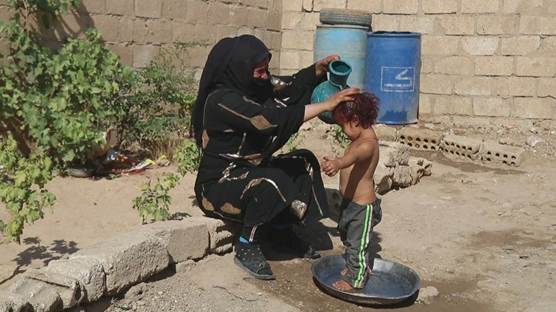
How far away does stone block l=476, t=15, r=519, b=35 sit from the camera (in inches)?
319

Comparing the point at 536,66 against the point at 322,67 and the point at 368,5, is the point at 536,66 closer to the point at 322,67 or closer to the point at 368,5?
the point at 368,5

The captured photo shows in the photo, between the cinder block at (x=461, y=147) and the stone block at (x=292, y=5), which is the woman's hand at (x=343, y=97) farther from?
the stone block at (x=292, y=5)

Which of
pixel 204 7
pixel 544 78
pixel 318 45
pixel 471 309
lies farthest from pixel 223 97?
pixel 544 78

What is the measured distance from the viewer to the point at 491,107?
8.30 metres

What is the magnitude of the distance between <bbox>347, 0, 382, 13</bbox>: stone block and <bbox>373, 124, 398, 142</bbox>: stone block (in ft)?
5.53

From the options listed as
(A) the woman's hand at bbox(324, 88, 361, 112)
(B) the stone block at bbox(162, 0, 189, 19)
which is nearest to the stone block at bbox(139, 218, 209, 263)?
(A) the woman's hand at bbox(324, 88, 361, 112)

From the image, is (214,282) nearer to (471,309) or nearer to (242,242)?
(242,242)

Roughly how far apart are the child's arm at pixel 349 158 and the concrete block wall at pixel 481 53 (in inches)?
205

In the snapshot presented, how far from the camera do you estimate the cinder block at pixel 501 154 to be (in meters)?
6.96

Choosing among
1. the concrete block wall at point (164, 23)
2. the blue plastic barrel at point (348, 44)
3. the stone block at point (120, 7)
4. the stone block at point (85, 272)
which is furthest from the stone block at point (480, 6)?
the stone block at point (85, 272)

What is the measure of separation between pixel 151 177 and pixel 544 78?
4.94m

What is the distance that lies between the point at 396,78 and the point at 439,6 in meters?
1.10

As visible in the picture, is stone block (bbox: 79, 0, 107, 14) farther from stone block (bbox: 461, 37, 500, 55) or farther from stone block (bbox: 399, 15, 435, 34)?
stone block (bbox: 461, 37, 500, 55)

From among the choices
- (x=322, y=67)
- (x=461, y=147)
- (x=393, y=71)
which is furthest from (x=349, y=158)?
(x=393, y=71)
